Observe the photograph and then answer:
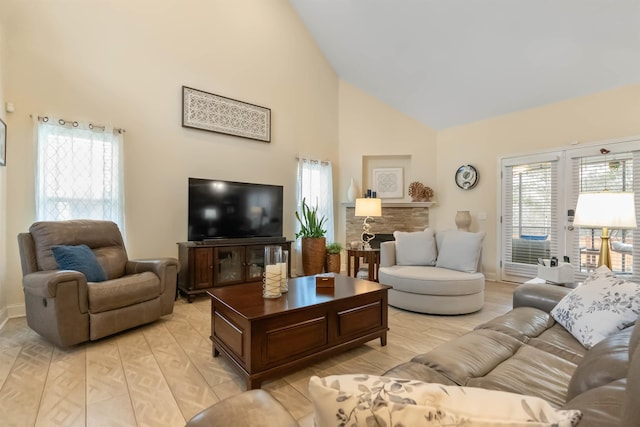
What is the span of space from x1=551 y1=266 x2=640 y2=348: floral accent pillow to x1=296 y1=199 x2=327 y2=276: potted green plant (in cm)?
346

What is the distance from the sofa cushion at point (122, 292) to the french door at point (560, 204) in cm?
467

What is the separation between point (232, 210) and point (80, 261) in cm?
180

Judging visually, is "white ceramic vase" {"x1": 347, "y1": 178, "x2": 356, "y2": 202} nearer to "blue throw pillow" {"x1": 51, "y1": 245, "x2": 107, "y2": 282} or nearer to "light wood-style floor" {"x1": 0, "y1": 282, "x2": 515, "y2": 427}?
"light wood-style floor" {"x1": 0, "y1": 282, "x2": 515, "y2": 427}

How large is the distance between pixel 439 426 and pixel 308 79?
5.69m

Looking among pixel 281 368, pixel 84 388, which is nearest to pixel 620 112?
pixel 281 368

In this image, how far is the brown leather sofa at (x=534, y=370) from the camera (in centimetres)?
61

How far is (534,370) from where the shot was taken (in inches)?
50.5

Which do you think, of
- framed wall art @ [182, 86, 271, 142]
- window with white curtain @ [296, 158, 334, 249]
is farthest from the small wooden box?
framed wall art @ [182, 86, 271, 142]

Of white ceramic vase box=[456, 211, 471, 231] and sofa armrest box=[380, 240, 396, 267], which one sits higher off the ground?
white ceramic vase box=[456, 211, 471, 231]

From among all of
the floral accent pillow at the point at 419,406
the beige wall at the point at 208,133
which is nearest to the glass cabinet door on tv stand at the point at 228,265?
the beige wall at the point at 208,133

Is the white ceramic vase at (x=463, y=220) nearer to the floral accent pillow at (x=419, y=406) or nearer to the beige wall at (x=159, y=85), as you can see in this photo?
the beige wall at (x=159, y=85)

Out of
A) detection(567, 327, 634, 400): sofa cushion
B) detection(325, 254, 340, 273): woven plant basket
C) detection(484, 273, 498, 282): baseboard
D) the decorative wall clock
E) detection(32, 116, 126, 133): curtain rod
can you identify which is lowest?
detection(484, 273, 498, 282): baseboard

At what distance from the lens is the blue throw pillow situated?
8.41ft

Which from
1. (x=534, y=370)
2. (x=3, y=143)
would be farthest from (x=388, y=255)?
(x=3, y=143)
